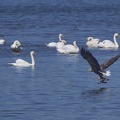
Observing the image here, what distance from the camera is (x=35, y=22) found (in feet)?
167

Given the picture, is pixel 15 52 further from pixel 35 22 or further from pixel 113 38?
pixel 35 22

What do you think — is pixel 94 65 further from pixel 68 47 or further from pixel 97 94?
pixel 68 47

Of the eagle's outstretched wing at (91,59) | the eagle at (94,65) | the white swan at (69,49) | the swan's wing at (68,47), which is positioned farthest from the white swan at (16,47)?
the eagle's outstretched wing at (91,59)

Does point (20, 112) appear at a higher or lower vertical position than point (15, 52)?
lower

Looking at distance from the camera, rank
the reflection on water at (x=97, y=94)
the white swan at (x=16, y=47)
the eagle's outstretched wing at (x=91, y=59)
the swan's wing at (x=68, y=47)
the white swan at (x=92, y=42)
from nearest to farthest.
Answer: the eagle's outstretched wing at (x=91, y=59) → the reflection on water at (x=97, y=94) → the white swan at (x=16, y=47) → the swan's wing at (x=68, y=47) → the white swan at (x=92, y=42)

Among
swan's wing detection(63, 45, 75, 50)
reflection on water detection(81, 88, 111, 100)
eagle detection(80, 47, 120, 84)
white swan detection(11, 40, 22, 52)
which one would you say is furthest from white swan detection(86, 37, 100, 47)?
eagle detection(80, 47, 120, 84)

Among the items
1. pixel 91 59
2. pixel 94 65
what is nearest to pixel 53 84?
pixel 94 65

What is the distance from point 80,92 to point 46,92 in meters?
0.92

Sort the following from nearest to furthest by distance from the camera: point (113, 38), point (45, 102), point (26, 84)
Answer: point (45, 102) < point (26, 84) < point (113, 38)

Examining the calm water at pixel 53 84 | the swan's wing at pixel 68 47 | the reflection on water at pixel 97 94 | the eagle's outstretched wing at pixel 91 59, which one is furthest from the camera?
the swan's wing at pixel 68 47

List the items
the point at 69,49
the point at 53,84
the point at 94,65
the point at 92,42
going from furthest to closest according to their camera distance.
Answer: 1. the point at 92,42
2. the point at 69,49
3. the point at 53,84
4. the point at 94,65

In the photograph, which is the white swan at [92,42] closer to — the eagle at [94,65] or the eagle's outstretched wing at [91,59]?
the eagle at [94,65]

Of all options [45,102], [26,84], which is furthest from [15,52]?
[45,102]

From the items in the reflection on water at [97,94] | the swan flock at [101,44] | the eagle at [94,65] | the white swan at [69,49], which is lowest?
the reflection on water at [97,94]
